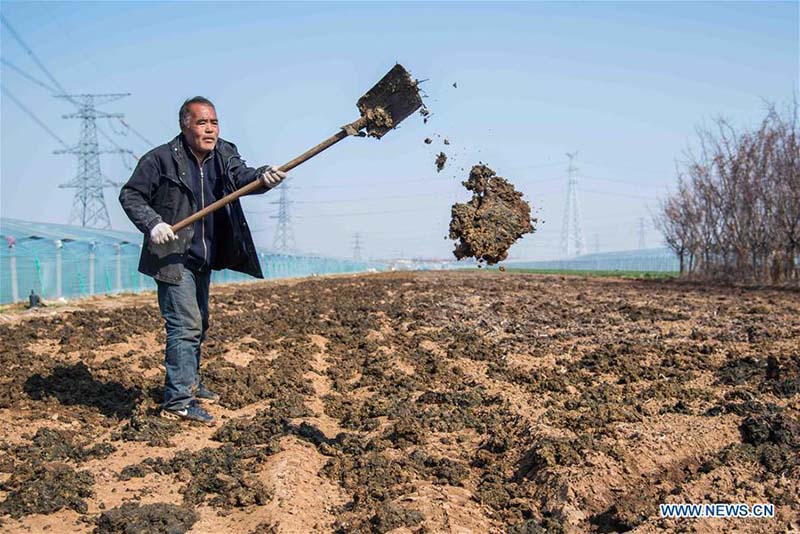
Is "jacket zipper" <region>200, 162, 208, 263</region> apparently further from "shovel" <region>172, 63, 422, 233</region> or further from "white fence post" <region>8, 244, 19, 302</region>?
"white fence post" <region>8, 244, 19, 302</region>

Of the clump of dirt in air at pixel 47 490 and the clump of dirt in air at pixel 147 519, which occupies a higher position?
the clump of dirt in air at pixel 47 490

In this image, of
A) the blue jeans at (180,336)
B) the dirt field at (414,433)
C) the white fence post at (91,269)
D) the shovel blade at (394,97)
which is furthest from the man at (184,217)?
the white fence post at (91,269)

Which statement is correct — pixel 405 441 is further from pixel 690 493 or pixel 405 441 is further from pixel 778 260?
pixel 778 260

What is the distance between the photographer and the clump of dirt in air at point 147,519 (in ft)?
10.7

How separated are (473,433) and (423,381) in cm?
155

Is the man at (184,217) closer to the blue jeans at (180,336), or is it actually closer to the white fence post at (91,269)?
the blue jeans at (180,336)

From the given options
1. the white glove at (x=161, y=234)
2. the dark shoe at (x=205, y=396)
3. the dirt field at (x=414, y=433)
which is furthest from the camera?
the dark shoe at (x=205, y=396)

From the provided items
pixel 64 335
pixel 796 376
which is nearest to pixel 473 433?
pixel 796 376

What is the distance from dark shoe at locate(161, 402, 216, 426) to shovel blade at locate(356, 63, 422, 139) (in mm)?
2294

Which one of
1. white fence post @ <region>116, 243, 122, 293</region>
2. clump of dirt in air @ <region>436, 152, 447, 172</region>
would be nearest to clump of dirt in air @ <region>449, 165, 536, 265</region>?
clump of dirt in air @ <region>436, 152, 447, 172</region>

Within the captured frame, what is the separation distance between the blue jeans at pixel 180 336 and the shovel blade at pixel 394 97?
169cm

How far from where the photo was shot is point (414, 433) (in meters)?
4.66

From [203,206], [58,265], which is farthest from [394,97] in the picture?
[58,265]

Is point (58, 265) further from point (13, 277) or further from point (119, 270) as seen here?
point (119, 270)
